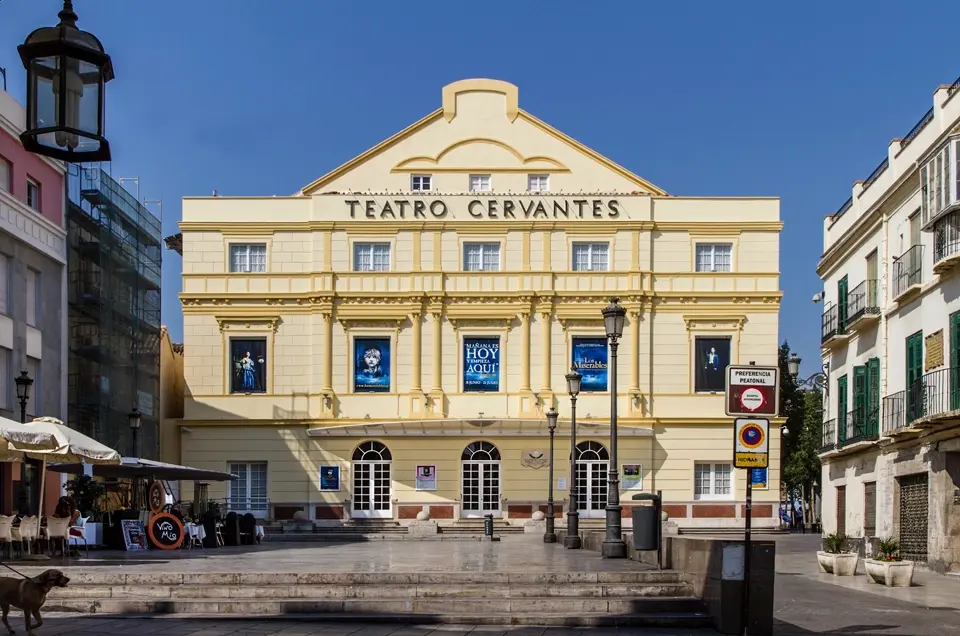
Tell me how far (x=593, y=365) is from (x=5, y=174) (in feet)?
71.1

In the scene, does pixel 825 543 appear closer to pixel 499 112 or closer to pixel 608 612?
pixel 608 612

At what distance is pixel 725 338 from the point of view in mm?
46656

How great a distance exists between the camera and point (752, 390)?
1388 cm

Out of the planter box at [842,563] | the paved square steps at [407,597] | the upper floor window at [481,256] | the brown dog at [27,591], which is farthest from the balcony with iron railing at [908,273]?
the brown dog at [27,591]

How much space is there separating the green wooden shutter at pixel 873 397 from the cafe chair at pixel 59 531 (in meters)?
20.2

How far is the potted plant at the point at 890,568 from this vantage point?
22.5 meters

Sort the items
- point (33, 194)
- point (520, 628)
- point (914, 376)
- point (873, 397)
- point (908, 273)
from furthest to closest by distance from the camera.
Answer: point (33, 194)
point (873, 397)
point (908, 273)
point (914, 376)
point (520, 628)

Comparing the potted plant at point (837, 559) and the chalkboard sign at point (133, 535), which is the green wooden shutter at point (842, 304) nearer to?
the potted plant at point (837, 559)

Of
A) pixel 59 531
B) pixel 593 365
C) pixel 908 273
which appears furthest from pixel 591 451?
pixel 59 531

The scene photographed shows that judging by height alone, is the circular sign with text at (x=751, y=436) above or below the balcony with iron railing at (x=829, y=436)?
above

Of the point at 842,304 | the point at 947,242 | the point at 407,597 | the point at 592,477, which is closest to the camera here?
the point at 407,597

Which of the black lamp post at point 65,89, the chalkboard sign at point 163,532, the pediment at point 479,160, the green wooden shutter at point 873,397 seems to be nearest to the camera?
the black lamp post at point 65,89

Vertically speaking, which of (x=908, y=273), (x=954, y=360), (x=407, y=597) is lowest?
(x=407, y=597)

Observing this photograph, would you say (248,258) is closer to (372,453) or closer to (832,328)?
(372,453)
